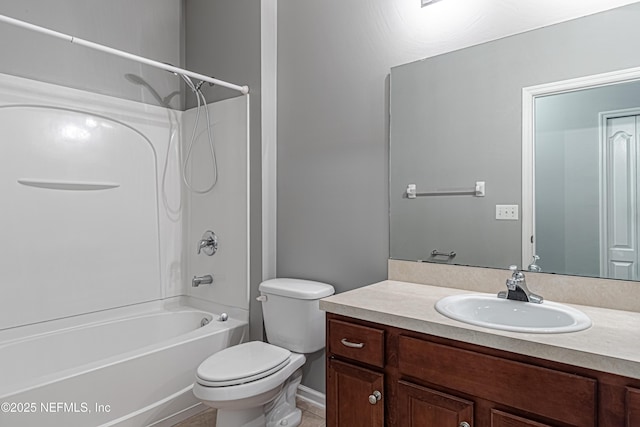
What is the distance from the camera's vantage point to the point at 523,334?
114 centimetres

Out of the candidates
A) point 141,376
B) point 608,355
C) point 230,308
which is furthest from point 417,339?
point 230,308

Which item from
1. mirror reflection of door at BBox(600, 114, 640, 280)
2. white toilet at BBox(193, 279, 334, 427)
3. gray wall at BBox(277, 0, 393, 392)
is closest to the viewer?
mirror reflection of door at BBox(600, 114, 640, 280)

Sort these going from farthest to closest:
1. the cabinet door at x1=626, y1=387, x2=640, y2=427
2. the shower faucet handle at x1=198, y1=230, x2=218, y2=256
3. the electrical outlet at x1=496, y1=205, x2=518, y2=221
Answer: the shower faucet handle at x1=198, y1=230, x2=218, y2=256, the electrical outlet at x1=496, y1=205, x2=518, y2=221, the cabinet door at x1=626, y1=387, x2=640, y2=427

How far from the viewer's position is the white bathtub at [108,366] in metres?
1.71

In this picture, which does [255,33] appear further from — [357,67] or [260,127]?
[357,67]

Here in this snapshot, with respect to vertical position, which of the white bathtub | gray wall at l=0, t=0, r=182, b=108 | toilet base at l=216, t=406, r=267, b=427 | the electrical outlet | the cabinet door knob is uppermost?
gray wall at l=0, t=0, r=182, b=108

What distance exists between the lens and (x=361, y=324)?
1482 mm

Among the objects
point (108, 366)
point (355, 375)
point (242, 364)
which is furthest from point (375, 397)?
point (108, 366)

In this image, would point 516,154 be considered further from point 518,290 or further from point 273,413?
point 273,413

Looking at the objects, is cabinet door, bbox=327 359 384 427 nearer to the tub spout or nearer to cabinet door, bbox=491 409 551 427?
cabinet door, bbox=491 409 551 427

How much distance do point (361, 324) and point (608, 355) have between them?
0.76 meters

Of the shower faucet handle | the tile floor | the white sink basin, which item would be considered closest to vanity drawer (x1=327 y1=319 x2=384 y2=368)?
the white sink basin

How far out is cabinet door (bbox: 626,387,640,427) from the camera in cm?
95

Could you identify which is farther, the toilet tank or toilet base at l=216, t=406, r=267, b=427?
the toilet tank
